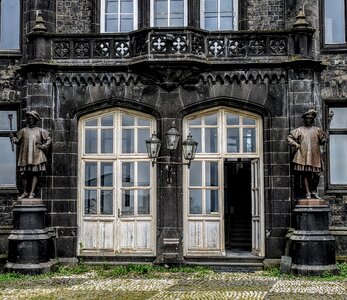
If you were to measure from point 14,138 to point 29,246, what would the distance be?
240 centimetres

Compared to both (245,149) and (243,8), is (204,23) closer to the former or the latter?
(243,8)

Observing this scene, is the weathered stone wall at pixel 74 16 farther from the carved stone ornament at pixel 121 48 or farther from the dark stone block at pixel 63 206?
the dark stone block at pixel 63 206

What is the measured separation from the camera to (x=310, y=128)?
45.7 ft

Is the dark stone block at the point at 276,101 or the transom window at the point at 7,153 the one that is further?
the transom window at the point at 7,153

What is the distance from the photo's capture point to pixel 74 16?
16.0m

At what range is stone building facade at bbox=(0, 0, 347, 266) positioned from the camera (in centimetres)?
1448

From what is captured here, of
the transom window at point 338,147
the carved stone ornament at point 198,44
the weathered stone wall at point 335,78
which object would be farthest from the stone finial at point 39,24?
the transom window at point 338,147

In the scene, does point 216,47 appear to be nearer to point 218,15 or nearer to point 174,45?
point 174,45

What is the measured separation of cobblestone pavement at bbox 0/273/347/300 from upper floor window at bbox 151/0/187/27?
622 centimetres

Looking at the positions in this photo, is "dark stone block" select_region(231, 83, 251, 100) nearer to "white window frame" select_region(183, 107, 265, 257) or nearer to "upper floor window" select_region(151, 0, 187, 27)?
"white window frame" select_region(183, 107, 265, 257)

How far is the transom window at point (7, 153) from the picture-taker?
53.1 feet

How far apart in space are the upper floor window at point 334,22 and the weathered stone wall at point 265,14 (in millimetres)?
1266

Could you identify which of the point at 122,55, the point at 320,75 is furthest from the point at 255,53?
the point at 122,55

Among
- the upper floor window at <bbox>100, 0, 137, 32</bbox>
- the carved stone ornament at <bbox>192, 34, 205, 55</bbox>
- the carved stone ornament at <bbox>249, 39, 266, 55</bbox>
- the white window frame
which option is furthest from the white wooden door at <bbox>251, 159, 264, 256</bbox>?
the upper floor window at <bbox>100, 0, 137, 32</bbox>
